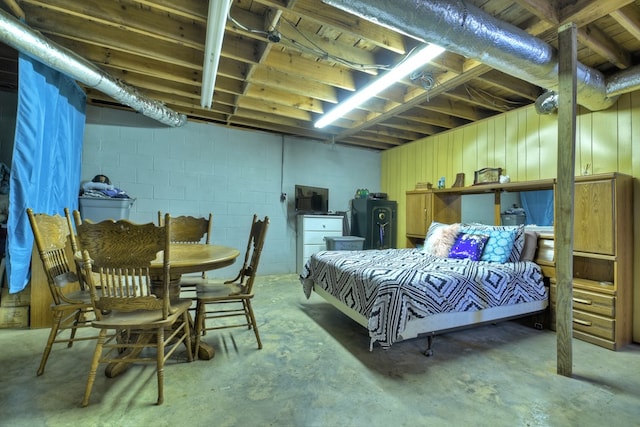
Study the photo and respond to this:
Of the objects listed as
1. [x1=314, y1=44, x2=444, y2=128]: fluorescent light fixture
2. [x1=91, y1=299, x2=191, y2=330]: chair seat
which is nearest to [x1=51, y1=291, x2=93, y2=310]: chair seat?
[x1=91, y1=299, x2=191, y2=330]: chair seat

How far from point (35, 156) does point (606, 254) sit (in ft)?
16.7

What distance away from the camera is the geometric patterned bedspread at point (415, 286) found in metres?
2.04

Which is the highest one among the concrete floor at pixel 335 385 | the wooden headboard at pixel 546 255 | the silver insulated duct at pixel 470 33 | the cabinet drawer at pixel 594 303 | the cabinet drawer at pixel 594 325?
the silver insulated duct at pixel 470 33

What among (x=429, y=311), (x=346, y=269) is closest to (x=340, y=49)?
(x=346, y=269)

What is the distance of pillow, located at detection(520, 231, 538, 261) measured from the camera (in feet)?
10.00

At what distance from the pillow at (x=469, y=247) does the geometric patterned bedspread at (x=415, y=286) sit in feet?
0.42

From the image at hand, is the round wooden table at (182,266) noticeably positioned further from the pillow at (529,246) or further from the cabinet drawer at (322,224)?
the pillow at (529,246)

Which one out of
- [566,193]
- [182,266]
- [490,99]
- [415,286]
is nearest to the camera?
[182,266]

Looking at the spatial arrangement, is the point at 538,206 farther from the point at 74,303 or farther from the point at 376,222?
the point at 74,303

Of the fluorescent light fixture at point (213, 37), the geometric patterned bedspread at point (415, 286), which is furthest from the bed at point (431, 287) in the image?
the fluorescent light fixture at point (213, 37)

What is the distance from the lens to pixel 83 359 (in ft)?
6.85

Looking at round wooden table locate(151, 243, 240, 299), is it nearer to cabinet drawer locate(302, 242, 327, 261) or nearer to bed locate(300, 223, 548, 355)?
bed locate(300, 223, 548, 355)

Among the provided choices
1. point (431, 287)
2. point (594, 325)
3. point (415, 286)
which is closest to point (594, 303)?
point (594, 325)

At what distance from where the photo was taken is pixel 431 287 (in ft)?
7.18
